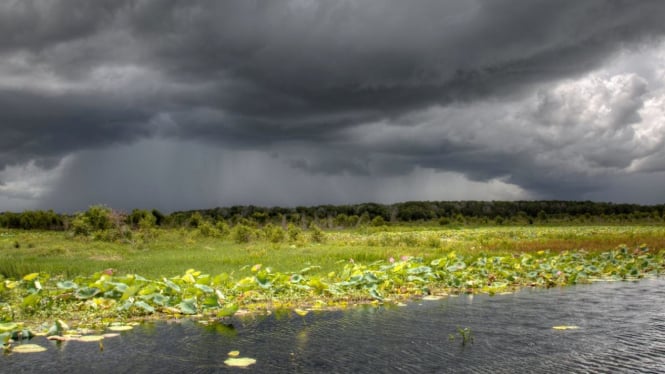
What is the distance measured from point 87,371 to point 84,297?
3.57 m

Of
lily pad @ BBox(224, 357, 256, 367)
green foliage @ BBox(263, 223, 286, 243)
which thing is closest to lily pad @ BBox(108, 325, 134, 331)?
lily pad @ BBox(224, 357, 256, 367)

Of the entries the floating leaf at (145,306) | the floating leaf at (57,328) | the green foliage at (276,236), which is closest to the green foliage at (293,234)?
the green foliage at (276,236)

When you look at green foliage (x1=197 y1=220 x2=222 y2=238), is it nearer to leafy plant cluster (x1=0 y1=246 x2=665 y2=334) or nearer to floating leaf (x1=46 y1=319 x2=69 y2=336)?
leafy plant cluster (x1=0 y1=246 x2=665 y2=334)

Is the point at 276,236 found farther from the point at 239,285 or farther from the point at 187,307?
the point at 187,307

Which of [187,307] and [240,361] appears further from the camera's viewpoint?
[187,307]

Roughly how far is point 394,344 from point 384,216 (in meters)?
95.0

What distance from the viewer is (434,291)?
11.0 m

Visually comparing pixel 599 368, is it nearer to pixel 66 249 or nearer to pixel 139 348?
pixel 139 348

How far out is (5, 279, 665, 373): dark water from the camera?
5371mm

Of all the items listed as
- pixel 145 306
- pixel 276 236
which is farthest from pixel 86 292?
pixel 276 236

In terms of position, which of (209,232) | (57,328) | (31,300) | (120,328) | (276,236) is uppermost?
(31,300)

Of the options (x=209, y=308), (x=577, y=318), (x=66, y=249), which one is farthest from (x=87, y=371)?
(x=66, y=249)

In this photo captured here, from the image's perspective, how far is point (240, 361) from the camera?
5.41 m

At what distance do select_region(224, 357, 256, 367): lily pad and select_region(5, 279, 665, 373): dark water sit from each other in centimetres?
9
